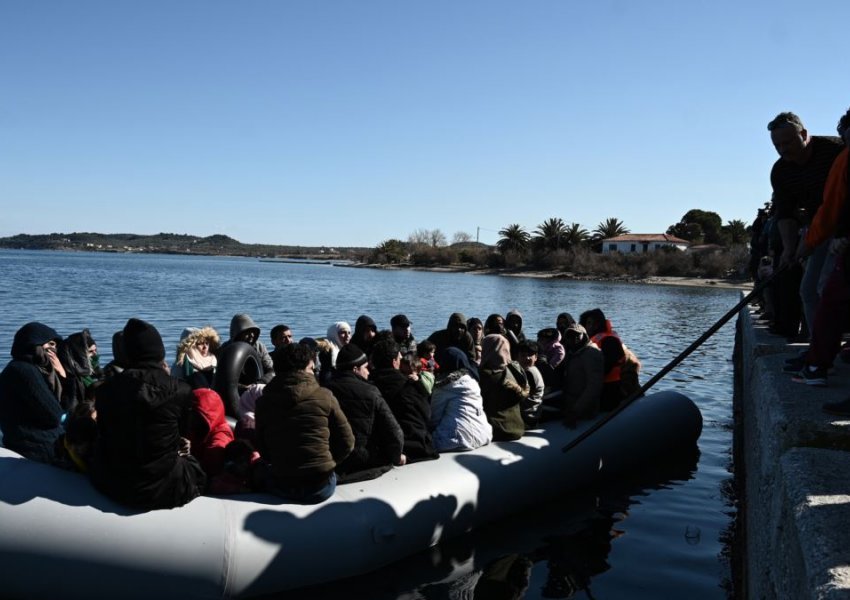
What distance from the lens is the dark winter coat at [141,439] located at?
442 centimetres

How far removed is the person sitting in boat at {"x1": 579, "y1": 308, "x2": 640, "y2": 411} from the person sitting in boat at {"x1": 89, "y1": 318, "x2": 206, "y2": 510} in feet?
15.7

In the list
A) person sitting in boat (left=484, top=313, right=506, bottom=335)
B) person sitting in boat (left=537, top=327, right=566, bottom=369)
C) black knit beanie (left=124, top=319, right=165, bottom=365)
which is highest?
black knit beanie (left=124, top=319, right=165, bottom=365)

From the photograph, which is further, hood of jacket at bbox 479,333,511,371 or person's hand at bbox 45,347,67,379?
hood of jacket at bbox 479,333,511,371

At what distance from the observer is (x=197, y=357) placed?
24.8 feet

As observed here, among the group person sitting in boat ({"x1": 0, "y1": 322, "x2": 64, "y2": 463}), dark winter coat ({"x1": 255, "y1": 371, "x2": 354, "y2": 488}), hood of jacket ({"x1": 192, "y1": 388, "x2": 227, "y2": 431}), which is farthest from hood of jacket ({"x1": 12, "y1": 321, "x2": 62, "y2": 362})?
dark winter coat ({"x1": 255, "y1": 371, "x2": 354, "y2": 488})

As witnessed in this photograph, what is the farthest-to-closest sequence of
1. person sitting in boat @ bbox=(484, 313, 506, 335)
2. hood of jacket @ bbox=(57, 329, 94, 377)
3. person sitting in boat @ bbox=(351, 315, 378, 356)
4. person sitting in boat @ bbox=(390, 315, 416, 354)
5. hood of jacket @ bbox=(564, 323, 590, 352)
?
person sitting in boat @ bbox=(484, 313, 506, 335), person sitting in boat @ bbox=(390, 315, 416, 354), person sitting in boat @ bbox=(351, 315, 378, 356), hood of jacket @ bbox=(57, 329, 94, 377), hood of jacket @ bbox=(564, 323, 590, 352)

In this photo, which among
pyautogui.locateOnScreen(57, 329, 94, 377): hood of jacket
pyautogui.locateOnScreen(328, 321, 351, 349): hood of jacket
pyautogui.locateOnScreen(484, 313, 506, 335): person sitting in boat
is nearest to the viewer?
pyautogui.locateOnScreen(57, 329, 94, 377): hood of jacket

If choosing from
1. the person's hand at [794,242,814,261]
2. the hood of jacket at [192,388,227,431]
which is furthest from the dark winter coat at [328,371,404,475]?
the person's hand at [794,242,814,261]

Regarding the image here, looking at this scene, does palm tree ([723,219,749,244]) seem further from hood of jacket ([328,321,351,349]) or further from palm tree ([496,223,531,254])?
hood of jacket ([328,321,351,349])

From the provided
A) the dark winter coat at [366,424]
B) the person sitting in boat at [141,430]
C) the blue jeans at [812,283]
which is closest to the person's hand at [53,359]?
the person sitting in boat at [141,430]

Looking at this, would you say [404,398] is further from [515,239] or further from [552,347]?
[515,239]

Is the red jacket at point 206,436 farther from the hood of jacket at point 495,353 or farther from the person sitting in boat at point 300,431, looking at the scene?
the hood of jacket at point 495,353

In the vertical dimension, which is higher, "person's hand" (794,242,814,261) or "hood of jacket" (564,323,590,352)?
"person's hand" (794,242,814,261)

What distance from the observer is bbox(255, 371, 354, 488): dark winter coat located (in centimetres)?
504
